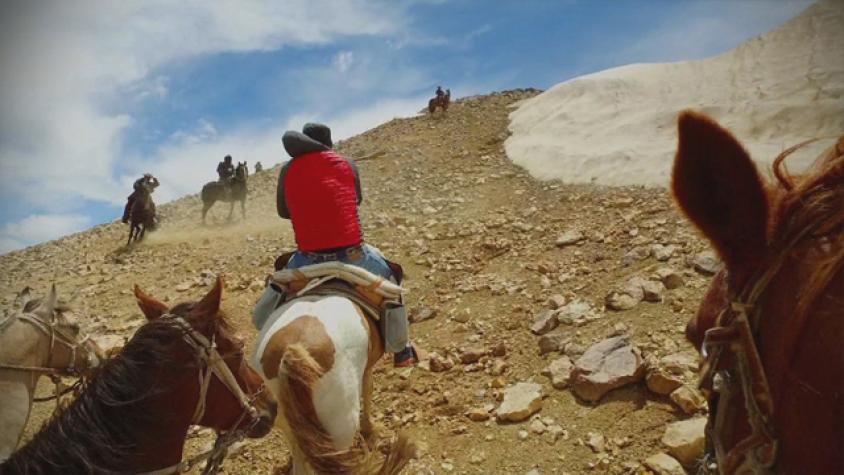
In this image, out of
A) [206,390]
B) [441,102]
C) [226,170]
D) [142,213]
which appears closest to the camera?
[206,390]

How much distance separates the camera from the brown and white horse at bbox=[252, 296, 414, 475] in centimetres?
239

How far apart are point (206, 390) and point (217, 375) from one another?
0.27 ft

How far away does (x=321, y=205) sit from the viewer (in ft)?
11.2

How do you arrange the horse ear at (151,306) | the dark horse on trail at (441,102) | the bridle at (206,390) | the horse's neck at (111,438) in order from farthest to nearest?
the dark horse on trail at (441,102), the horse ear at (151,306), the bridle at (206,390), the horse's neck at (111,438)

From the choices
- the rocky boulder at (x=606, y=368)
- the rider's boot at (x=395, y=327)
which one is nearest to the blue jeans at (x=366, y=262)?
the rider's boot at (x=395, y=327)

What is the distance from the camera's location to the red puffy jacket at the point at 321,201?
11.2ft

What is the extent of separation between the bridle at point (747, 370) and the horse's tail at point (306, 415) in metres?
1.76

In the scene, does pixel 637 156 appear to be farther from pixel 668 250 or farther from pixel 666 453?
pixel 666 453

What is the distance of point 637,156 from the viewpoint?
8.54 meters

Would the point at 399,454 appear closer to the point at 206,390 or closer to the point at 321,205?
the point at 206,390

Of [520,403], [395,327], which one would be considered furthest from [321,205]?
[520,403]

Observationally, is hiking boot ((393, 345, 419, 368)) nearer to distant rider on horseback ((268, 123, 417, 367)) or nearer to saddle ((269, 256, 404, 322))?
distant rider on horseback ((268, 123, 417, 367))

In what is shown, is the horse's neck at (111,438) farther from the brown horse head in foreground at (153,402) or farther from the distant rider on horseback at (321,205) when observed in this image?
the distant rider on horseback at (321,205)

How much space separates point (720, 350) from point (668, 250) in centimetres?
436
